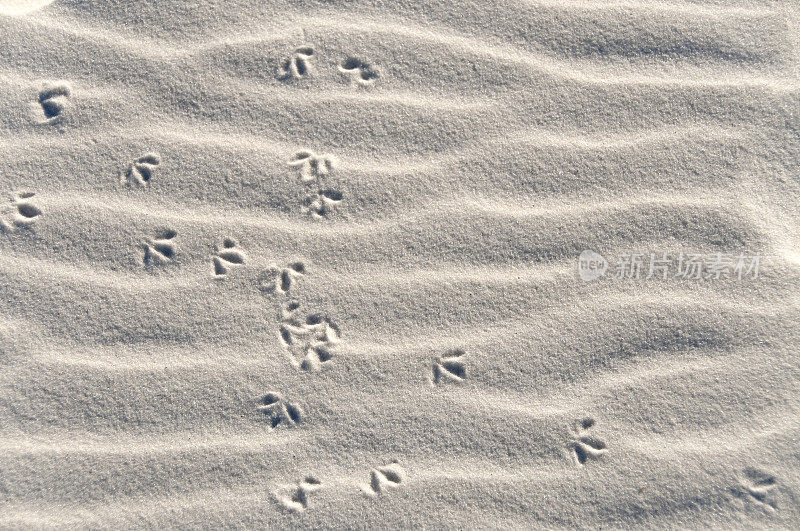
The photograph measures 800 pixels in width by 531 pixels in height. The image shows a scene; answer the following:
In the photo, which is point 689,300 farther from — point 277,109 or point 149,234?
point 149,234

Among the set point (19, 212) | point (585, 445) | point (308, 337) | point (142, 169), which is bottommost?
point (585, 445)

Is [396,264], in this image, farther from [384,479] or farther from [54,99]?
[54,99]

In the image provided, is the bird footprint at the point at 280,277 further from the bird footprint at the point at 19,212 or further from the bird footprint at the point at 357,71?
the bird footprint at the point at 19,212

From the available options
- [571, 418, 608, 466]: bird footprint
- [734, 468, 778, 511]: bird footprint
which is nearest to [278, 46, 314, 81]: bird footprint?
[571, 418, 608, 466]: bird footprint

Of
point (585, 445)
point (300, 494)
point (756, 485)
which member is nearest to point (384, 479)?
point (300, 494)

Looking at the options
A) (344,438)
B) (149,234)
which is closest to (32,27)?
(149,234)

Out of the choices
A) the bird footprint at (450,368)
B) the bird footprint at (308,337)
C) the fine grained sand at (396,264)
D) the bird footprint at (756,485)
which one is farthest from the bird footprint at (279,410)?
the bird footprint at (756,485)

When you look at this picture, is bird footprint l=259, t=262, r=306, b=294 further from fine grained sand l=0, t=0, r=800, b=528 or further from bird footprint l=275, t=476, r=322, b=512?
bird footprint l=275, t=476, r=322, b=512
